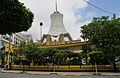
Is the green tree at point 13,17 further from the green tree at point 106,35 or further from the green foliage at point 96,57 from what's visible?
the green foliage at point 96,57

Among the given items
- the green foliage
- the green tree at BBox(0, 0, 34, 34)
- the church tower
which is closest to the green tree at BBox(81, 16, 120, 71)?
the green foliage

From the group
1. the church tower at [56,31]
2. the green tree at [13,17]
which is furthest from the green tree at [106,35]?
the church tower at [56,31]

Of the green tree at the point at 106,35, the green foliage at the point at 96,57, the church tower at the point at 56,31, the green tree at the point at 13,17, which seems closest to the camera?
the green tree at the point at 13,17

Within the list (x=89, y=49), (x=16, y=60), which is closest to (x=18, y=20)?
(x=89, y=49)

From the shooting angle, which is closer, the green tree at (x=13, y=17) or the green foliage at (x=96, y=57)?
the green tree at (x=13, y=17)

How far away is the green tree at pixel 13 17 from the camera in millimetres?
13273

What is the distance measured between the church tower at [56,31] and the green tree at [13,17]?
51.6 meters

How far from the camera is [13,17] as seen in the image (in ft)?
44.9

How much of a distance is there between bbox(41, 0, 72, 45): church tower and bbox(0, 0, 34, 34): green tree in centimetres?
5163

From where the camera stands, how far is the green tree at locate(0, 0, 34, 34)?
13273 mm

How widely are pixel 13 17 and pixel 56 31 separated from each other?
2211 inches

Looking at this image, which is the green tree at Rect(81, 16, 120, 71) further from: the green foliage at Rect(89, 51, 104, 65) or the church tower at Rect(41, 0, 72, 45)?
the church tower at Rect(41, 0, 72, 45)

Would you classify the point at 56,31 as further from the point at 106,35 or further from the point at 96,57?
the point at 106,35

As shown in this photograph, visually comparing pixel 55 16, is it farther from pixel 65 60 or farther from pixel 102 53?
pixel 102 53
